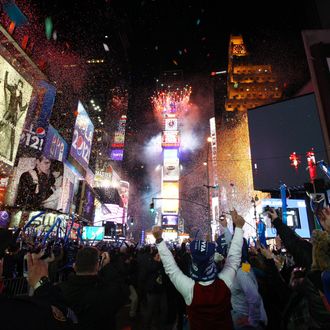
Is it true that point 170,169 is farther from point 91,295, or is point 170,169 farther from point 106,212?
point 91,295

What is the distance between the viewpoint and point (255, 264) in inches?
229

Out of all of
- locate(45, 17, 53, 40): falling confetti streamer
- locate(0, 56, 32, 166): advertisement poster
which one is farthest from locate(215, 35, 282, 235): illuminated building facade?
locate(0, 56, 32, 166): advertisement poster

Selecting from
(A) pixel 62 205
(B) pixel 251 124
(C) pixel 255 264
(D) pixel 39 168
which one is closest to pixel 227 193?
(B) pixel 251 124

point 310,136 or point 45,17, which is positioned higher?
point 45,17

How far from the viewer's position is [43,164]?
33.5 metres

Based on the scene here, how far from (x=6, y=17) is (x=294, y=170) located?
35.5 metres

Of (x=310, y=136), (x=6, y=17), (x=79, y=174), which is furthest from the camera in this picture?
(x=79, y=174)

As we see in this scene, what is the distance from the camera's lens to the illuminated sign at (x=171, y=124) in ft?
296

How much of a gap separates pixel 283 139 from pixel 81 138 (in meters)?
35.2

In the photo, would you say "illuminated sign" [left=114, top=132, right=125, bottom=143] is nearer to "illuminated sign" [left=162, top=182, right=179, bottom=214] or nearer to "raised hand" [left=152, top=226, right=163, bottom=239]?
"illuminated sign" [left=162, top=182, right=179, bottom=214]

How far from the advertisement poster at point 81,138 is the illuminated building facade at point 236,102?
37775mm

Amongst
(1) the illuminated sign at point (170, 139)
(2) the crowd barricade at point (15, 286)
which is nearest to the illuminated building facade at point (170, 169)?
(1) the illuminated sign at point (170, 139)

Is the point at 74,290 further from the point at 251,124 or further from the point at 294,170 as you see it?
the point at 251,124

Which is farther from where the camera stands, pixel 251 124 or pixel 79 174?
pixel 79 174
